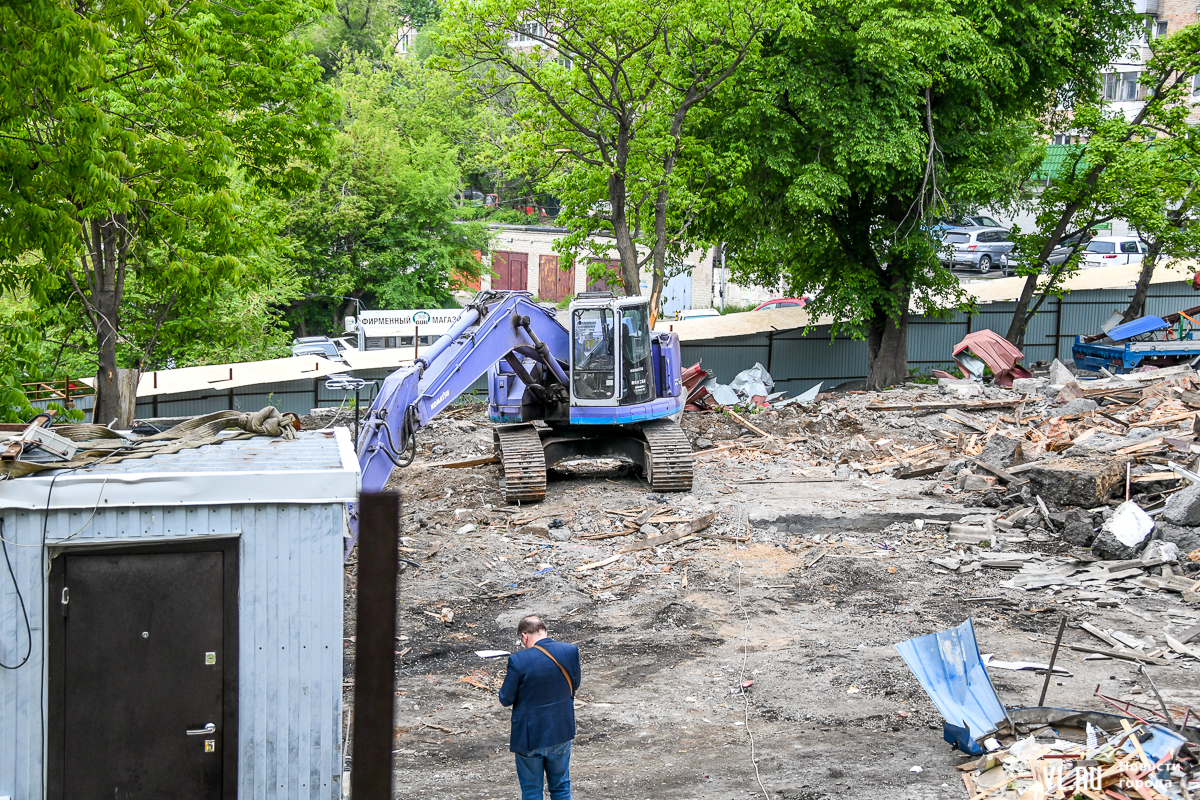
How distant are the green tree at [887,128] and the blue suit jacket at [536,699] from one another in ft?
60.9

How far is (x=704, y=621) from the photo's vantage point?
1145 cm

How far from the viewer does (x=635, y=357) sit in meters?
16.6

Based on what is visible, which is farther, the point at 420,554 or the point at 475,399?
the point at 475,399

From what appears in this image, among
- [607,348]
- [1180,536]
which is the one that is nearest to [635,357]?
[607,348]

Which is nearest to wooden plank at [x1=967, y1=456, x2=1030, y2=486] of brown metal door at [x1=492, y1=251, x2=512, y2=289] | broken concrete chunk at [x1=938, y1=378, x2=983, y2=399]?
broken concrete chunk at [x1=938, y1=378, x2=983, y2=399]

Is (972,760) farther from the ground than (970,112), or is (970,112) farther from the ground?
(970,112)

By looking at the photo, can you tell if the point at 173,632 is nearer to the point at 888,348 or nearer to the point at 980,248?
the point at 888,348

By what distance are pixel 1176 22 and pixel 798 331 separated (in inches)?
1343

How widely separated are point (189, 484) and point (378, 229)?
34.6 meters

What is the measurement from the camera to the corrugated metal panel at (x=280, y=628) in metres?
5.95

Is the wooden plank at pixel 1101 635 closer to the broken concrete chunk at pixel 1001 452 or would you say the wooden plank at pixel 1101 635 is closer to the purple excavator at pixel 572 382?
the broken concrete chunk at pixel 1001 452

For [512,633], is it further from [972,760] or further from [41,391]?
[41,391]

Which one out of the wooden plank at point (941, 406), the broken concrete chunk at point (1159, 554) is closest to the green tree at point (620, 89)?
the wooden plank at point (941, 406)

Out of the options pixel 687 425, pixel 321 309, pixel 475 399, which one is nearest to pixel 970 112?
pixel 687 425
